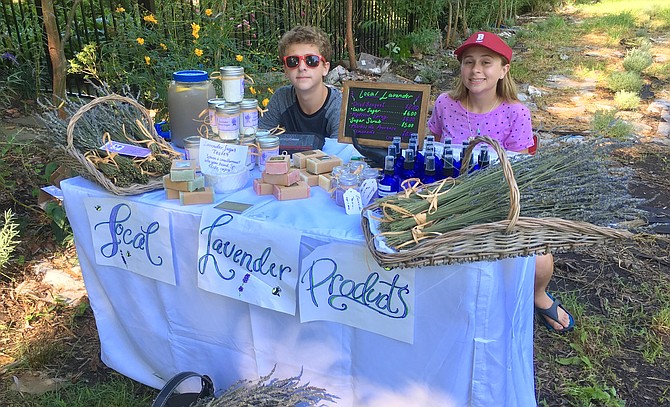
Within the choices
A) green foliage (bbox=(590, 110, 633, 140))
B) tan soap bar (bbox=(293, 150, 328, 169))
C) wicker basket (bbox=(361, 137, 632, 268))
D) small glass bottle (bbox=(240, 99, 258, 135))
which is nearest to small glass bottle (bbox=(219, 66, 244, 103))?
small glass bottle (bbox=(240, 99, 258, 135))

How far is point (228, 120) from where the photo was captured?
1.86 metres

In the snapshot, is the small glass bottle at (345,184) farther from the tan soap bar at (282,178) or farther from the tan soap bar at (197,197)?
the tan soap bar at (197,197)

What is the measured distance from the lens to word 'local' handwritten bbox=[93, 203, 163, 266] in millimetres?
1885

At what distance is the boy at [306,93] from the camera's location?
2.39 meters

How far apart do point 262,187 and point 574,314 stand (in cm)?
178

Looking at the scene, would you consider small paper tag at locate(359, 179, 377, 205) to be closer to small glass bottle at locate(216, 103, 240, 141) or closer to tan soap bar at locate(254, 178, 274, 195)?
tan soap bar at locate(254, 178, 274, 195)

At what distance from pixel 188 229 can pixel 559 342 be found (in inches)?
70.2

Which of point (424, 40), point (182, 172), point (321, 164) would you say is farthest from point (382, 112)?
point (424, 40)

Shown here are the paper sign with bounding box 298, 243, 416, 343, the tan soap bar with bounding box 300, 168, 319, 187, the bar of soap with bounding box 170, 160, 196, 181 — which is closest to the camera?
the paper sign with bounding box 298, 243, 416, 343

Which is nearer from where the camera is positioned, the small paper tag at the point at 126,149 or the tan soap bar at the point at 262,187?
the tan soap bar at the point at 262,187

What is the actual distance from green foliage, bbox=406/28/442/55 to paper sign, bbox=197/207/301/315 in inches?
278

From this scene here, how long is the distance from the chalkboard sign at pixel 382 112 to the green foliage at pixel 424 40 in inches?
256

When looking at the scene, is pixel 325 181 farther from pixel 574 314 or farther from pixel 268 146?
pixel 574 314

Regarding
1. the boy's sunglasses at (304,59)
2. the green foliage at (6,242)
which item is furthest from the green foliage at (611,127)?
the green foliage at (6,242)
